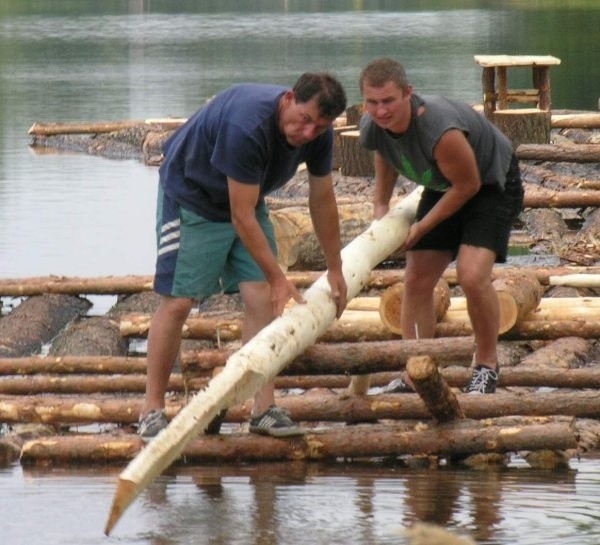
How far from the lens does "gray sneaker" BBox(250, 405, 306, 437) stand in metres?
6.69

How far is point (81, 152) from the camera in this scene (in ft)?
90.4

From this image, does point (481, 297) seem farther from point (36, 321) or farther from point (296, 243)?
point (296, 243)

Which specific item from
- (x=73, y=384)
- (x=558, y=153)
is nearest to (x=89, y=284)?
(x=73, y=384)

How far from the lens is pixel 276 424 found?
6695mm

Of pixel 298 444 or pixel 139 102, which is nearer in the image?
pixel 298 444

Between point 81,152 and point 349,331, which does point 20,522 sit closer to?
point 349,331

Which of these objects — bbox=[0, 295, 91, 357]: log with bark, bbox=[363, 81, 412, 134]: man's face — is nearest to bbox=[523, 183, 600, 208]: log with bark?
bbox=[0, 295, 91, 357]: log with bark

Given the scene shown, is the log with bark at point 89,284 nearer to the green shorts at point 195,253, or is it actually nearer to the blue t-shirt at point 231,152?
the green shorts at point 195,253

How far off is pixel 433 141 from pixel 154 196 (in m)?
14.1

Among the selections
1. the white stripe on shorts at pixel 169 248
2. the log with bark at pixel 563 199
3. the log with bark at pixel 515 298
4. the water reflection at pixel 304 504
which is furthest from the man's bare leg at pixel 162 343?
the log with bark at pixel 563 199

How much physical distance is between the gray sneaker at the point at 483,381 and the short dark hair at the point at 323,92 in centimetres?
179

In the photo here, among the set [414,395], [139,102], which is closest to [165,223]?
[414,395]

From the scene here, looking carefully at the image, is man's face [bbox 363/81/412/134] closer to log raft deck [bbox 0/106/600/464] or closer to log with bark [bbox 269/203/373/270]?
log raft deck [bbox 0/106/600/464]

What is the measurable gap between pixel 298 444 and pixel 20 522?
1.30m
